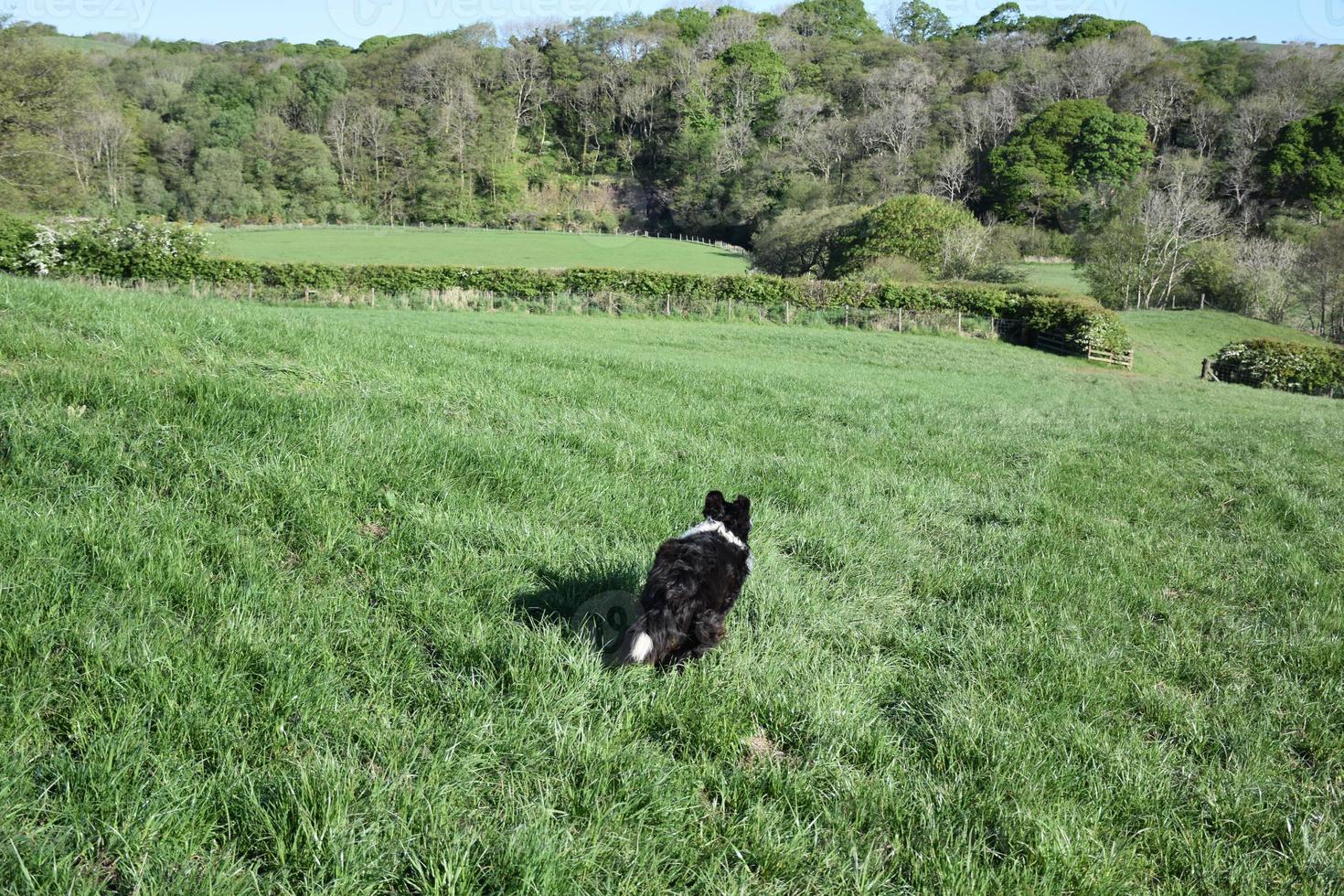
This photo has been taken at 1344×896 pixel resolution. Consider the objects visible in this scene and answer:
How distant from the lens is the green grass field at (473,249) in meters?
61.7

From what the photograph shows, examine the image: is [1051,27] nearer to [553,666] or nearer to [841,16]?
[841,16]

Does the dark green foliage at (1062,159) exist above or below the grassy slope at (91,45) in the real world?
below

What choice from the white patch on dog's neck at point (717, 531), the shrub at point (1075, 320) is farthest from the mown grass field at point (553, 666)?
the shrub at point (1075, 320)

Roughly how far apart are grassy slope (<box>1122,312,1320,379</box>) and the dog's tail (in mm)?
38591

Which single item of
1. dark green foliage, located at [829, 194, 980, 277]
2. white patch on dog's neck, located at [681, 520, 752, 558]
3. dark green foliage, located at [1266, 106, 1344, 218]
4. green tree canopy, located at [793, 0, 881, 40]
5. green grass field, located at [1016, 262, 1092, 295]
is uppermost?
green tree canopy, located at [793, 0, 881, 40]

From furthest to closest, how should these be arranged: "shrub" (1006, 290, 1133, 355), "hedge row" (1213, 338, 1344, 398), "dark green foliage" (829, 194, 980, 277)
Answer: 1. "dark green foliage" (829, 194, 980, 277)
2. "shrub" (1006, 290, 1133, 355)
3. "hedge row" (1213, 338, 1344, 398)

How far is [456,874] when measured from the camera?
1.94 meters

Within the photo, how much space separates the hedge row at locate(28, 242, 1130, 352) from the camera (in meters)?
36.5

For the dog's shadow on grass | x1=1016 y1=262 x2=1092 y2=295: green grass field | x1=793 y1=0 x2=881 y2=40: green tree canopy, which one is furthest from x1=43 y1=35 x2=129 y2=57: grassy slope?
the dog's shadow on grass

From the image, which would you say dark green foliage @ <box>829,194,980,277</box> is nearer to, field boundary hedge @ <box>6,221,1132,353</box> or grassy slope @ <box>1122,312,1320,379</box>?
field boundary hedge @ <box>6,221,1132,353</box>

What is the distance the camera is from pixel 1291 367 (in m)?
33.8

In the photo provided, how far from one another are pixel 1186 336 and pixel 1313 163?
56.4 m

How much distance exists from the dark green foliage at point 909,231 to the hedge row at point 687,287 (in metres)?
13.4

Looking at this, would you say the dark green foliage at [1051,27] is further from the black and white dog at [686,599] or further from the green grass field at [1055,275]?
the black and white dog at [686,599]
